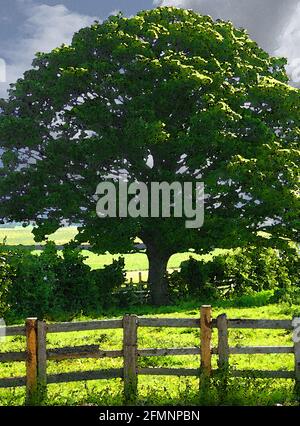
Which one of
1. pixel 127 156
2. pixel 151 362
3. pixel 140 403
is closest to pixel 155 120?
pixel 127 156

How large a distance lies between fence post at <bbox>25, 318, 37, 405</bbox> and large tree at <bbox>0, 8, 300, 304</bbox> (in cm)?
1764

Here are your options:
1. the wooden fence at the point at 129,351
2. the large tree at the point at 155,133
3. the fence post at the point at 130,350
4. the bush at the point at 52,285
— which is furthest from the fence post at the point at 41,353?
the large tree at the point at 155,133

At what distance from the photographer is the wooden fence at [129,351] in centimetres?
1095

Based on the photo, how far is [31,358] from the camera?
1092 centimetres

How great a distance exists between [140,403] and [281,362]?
5.72m

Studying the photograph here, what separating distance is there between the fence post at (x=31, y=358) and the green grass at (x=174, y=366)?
1.26 feet

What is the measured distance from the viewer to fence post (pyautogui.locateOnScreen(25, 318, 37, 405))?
35.8 ft

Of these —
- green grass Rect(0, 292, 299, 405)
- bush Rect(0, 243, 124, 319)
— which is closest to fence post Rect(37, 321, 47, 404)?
green grass Rect(0, 292, 299, 405)

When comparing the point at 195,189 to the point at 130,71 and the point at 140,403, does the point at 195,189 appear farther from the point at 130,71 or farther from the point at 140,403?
the point at 140,403

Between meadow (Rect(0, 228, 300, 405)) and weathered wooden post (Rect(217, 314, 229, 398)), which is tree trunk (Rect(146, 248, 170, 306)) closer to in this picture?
meadow (Rect(0, 228, 300, 405))

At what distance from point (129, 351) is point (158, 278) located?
21.7 m

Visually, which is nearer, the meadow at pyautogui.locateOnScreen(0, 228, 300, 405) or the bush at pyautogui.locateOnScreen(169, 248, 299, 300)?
the meadow at pyautogui.locateOnScreen(0, 228, 300, 405)

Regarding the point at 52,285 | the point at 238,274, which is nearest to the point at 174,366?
the point at 52,285

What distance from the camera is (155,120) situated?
29078mm
